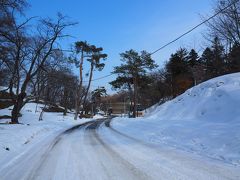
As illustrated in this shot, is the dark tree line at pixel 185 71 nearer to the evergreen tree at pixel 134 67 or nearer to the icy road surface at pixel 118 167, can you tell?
the evergreen tree at pixel 134 67

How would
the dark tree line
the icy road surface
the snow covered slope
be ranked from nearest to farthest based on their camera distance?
1. the icy road surface
2. the snow covered slope
3. the dark tree line

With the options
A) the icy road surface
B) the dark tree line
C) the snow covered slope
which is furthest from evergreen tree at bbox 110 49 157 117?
the icy road surface

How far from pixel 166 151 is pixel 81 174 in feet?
12.8

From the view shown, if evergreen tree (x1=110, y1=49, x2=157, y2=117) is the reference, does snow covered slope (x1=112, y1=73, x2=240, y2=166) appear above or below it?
below

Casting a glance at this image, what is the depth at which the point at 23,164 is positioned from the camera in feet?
26.0

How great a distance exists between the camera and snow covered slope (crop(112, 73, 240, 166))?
9.28 m

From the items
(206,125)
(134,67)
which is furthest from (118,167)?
(134,67)

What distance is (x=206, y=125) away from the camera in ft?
45.1

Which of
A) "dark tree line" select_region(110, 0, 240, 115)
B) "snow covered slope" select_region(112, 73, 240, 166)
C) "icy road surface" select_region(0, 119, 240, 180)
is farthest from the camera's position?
"dark tree line" select_region(110, 0, 240, 115)

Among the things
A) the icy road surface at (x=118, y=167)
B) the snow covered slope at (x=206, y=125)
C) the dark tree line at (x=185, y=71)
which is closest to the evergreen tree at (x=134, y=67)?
the dark tree line at (x=185, y=71)

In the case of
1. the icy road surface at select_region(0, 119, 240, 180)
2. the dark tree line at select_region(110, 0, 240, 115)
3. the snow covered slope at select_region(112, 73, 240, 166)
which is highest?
the dark tree line at select_region(110, 0, 240, 115)

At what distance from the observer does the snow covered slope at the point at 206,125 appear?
9280 millimetres

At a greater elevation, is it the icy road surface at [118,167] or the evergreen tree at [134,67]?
the evergreen tree at [134,67]

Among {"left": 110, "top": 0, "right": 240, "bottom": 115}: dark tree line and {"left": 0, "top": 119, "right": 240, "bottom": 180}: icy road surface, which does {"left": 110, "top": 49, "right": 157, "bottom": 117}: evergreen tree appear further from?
{"left": 0, "top": 119, "right": 240, "bottom": 180}: icy road surface
